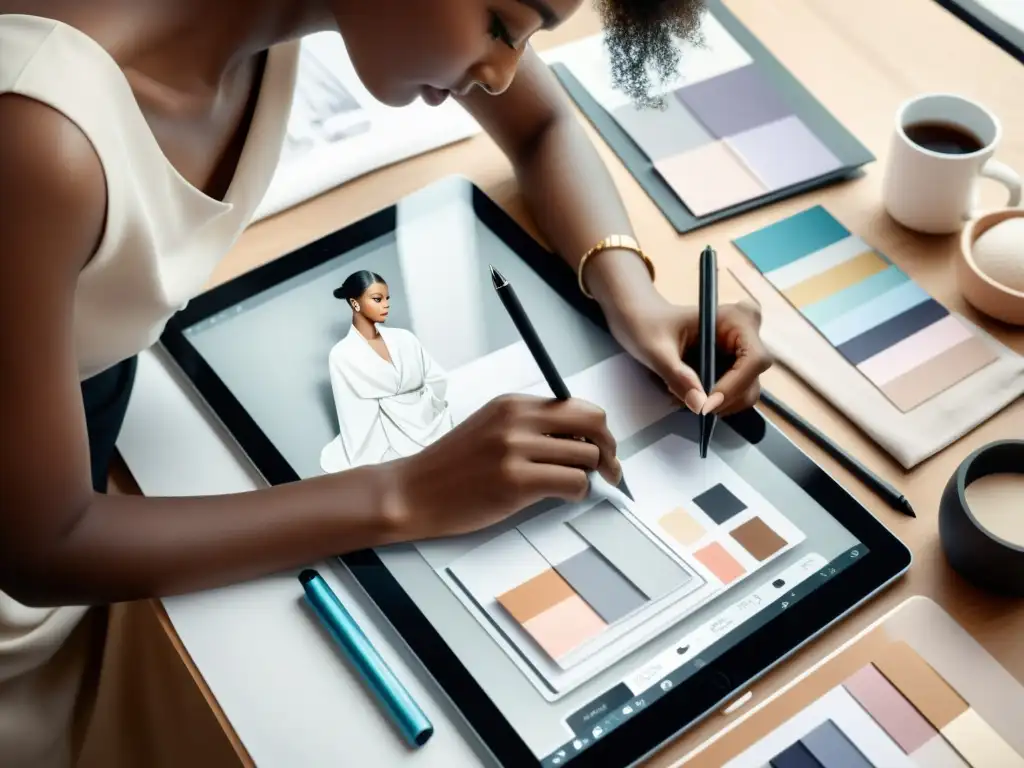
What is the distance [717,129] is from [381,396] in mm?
398

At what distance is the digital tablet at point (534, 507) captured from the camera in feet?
1.91

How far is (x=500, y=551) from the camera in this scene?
0.64 metres

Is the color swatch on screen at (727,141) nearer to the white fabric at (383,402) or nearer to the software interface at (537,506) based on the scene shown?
the software interface at (537,506)

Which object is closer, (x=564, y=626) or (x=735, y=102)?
(x=564, y=626)

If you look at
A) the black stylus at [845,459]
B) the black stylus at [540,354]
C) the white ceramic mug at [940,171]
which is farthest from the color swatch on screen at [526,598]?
the white ceramic mug at [940,171]

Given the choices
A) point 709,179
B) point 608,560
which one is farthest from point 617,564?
point 709,179

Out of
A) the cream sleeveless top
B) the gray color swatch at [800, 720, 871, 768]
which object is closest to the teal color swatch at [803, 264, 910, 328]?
the gray color swatch at [800, 720, 871, 768]

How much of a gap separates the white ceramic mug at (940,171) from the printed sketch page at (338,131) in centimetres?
35

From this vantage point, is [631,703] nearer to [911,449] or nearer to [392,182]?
[911,449]

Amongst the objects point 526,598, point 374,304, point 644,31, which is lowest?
point 526,598

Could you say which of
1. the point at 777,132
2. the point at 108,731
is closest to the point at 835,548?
the point at 777,132

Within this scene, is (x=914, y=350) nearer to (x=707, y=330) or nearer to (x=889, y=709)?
(x=707, y=330)

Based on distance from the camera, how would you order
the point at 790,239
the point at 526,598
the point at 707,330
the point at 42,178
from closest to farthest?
1. the point at 42,178
2. the point at 526,598
3. the point at 707,330
4. the point at 790,239

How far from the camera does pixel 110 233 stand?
1.87 feet
